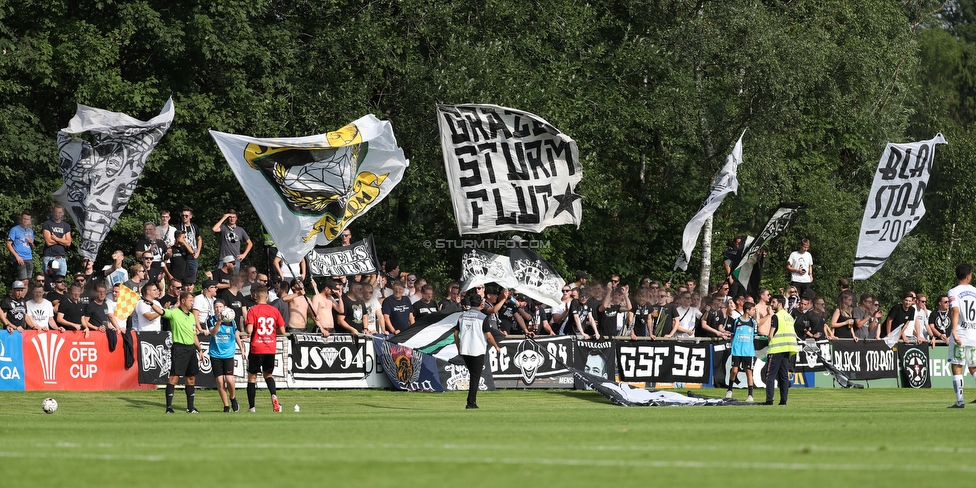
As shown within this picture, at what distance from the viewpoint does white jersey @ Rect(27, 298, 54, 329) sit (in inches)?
833

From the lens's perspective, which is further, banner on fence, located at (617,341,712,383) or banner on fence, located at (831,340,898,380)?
banner on fence, located at (831,340,898,380)

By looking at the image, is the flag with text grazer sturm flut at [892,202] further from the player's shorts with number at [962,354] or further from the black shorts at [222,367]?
the black shorts at [222,367]

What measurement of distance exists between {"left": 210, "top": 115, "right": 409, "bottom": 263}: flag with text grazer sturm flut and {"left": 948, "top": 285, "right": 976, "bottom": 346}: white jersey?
33.4 feet

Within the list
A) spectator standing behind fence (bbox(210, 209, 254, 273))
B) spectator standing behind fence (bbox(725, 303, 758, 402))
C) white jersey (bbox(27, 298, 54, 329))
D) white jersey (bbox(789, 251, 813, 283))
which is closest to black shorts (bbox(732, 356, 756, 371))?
spectator standing behind fence (bbox(725, 303, 758, 402))

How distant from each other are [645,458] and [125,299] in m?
14.0

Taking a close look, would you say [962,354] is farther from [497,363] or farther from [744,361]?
[497,363]

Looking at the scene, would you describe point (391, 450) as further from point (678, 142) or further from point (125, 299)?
point (678, 142)

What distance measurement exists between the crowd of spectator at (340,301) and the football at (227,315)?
3.81ft

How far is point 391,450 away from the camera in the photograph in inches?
452

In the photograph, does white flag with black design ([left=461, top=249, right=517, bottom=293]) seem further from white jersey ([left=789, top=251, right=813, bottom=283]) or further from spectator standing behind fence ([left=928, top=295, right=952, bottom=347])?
spectator standing behind fence ([left=928, top=295, right=952, bottom=347])

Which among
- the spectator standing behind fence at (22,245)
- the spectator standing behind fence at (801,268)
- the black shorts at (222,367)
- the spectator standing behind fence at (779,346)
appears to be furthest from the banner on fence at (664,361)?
the spectator standing behind fence at (22,245)

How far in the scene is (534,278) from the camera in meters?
26.0

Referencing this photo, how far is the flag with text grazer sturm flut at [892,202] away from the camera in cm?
2614

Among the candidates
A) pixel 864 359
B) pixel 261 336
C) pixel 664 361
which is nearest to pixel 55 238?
pixel 261 336
